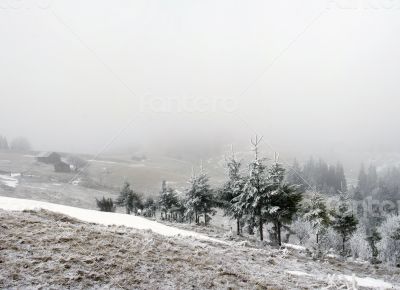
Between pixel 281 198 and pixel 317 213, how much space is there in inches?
299

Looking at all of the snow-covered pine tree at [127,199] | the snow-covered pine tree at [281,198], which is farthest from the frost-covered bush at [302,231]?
the snow-covered pine tree at [127,199]

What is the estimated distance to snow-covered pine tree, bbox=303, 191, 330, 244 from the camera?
4500 centimetres

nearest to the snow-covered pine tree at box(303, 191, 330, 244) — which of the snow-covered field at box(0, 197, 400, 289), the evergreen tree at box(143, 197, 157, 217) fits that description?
the snow-covered field at box(0, 197, 400, 289)

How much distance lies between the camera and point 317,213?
45.1 m

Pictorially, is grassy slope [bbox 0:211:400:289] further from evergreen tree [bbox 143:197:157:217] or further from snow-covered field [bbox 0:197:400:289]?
evergreen tree [bbox 143:197:157:217]

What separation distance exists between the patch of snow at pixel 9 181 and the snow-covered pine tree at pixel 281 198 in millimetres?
74867

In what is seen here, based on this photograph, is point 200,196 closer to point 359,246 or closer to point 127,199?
point 127,199

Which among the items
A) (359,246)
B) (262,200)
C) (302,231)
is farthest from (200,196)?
(359,246)

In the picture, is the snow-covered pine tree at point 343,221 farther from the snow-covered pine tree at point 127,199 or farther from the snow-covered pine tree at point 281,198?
the snow-covered pine tree at point 127,199

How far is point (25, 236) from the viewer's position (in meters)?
14.3

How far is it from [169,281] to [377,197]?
150 m

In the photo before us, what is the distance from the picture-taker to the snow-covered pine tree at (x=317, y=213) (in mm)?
45000

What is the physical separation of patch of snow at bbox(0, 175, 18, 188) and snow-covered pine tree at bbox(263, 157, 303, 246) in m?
74.9

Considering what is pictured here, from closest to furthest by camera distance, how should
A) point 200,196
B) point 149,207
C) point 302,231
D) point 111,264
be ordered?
1. point 111,264
2. point 200,196
3. point 302,231
4. point 149,207
